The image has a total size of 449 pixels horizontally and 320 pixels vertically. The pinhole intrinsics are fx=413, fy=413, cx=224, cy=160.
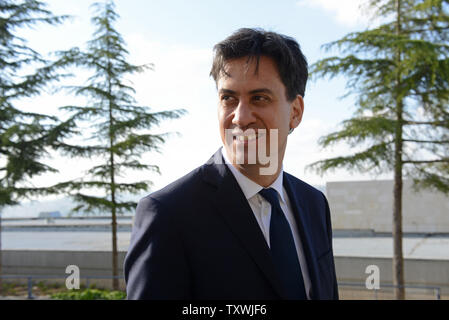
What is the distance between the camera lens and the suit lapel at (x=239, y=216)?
148 centimetres

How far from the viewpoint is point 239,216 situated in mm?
1555

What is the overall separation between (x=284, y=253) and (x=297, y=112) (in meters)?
0.61

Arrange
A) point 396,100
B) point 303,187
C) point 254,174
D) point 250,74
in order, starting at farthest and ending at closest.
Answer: point 396,100 < point 303,187 < point 254,174 < point 250,74

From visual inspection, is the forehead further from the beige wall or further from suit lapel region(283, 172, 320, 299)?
the beige wall

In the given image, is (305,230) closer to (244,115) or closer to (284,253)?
(284,253)

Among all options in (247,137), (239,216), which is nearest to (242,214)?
(239,216)

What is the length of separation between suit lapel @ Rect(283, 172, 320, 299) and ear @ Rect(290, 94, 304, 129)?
0.29 metres

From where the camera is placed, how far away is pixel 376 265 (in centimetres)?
1249

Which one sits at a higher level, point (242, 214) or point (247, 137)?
point (247, 137)

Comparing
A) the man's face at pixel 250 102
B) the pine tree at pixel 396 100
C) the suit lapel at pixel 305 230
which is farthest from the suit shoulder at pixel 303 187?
the pine tree at pixel 396 100

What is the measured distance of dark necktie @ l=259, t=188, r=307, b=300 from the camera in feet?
5.12
